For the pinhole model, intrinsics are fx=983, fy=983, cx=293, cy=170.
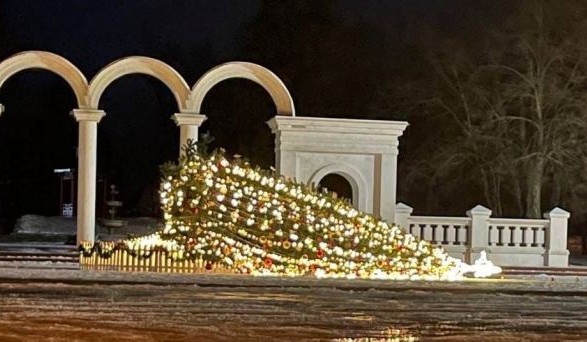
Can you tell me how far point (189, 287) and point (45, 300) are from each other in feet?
8.64

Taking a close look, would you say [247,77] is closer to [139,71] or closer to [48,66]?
[139,71]

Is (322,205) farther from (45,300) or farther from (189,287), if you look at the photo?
(45,300)

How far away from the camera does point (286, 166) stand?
74.5 feet

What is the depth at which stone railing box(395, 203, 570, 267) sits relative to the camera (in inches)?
972

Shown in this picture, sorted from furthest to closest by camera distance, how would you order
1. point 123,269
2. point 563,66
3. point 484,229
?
point 563,66 → point 484,229 → point 123,269

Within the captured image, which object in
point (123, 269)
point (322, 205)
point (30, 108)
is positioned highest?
point (30, 108)

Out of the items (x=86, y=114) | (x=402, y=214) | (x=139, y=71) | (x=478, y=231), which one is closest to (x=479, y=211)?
(x=478, y=231)

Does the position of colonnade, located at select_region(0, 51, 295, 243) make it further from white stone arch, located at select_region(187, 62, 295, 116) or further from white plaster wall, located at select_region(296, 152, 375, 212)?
white plaster wall, located at select_region(296, 152, 375, 212)

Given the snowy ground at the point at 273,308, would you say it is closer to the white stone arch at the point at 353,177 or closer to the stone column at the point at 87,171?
the stone column at the point at 87,171

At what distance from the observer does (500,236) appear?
25250 mm

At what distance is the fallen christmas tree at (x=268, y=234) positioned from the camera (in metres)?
18.1

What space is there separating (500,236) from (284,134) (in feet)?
21.7

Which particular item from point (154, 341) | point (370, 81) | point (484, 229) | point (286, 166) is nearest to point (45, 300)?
point (154, 341)

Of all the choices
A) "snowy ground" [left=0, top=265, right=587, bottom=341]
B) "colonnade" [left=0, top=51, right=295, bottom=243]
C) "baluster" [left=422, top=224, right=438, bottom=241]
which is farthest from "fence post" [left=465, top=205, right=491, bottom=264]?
"snowy ground" [left=0, top=265, right=587, bottom=341]
